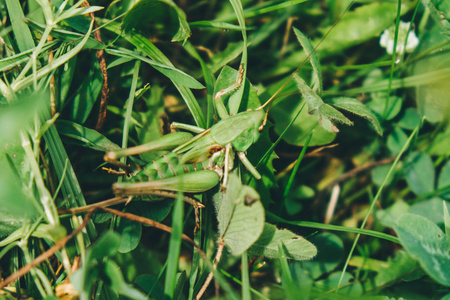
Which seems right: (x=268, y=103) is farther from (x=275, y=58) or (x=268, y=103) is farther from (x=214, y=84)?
(x=275, y=58)

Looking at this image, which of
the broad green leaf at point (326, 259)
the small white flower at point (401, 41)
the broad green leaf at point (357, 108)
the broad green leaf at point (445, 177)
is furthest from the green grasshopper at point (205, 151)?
the broad green leaf at point (445, 177)

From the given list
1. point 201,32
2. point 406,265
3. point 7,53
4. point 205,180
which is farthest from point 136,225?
point 406,265

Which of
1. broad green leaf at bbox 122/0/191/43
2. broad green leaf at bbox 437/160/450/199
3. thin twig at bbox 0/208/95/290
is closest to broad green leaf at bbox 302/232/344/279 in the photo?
broad green leaf at bbox 437/160/450/199

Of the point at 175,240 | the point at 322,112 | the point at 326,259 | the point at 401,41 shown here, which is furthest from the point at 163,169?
the point at 401,41

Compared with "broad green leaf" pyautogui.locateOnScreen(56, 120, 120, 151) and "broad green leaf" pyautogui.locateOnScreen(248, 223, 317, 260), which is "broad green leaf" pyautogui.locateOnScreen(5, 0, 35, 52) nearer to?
"broad green leaf" pyautogui.locateOnScreen(56, 120, 120, 151)

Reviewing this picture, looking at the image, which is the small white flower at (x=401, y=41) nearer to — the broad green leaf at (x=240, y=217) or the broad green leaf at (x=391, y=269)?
the broad green leaf at (x=391, y=269)
